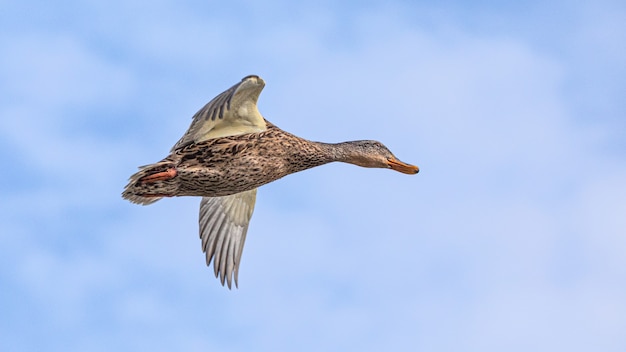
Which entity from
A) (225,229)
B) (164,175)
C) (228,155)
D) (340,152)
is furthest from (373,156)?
(164,175)

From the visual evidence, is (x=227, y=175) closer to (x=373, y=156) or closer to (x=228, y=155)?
(x=228, y=155)

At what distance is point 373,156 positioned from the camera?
16.5m

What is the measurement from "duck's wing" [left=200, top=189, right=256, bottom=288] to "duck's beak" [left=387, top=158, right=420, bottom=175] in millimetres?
1915

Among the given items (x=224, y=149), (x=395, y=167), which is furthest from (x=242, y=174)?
(x=395, y=167)

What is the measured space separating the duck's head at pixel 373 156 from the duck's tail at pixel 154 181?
245cm

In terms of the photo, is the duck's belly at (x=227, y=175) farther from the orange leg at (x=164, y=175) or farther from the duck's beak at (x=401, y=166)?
the duck's beak at (x=401, y=166)

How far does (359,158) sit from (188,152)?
2.62 meters

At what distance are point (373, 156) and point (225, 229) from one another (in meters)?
2.19

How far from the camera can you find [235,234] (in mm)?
17000

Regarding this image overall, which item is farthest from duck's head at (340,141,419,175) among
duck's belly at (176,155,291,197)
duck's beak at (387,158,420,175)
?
duck's belly at (176,155,291,197)

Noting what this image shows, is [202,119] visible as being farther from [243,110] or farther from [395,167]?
[395,167]

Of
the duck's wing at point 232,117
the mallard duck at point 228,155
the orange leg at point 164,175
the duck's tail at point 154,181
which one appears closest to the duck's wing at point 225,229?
the mallard duck at point 228,155

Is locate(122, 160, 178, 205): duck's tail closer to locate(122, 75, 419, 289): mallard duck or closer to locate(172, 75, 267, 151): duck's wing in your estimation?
locate(122, 75, 419, 289): mallard duck

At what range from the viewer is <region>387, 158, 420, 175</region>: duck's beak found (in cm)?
1658
